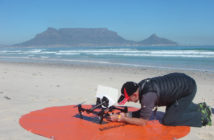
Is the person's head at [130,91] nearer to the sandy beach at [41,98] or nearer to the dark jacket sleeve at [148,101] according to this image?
the dark jacket sleeve at [148,101]

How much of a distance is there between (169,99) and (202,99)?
320cm

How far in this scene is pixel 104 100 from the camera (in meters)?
4.69

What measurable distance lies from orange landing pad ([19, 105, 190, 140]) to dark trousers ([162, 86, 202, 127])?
124 millimetres

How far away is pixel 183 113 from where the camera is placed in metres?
4.62

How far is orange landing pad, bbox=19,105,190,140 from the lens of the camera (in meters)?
4.11

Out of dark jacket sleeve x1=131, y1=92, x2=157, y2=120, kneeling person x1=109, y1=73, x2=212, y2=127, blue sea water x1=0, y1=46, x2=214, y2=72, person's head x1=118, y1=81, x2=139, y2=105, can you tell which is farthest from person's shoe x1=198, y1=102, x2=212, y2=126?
blue sea water x1=0, y1=46, x2=214, y2=72

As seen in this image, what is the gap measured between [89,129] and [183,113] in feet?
5.64

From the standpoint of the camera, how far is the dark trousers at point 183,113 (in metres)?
4.50

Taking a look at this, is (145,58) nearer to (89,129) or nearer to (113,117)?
(113,117)

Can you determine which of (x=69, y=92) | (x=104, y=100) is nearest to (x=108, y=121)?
(x=104, y=100)

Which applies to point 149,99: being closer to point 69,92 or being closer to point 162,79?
point 162,79

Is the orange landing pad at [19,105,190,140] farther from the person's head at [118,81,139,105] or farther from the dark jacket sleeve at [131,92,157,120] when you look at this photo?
the person's head at [118,81,139,105]

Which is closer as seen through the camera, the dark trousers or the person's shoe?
the dark trousers

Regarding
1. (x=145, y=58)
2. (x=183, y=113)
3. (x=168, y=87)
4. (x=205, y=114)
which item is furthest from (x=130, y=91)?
(x=145, y=58)
